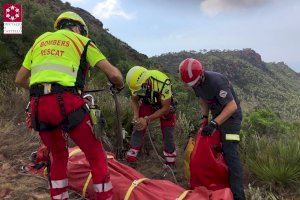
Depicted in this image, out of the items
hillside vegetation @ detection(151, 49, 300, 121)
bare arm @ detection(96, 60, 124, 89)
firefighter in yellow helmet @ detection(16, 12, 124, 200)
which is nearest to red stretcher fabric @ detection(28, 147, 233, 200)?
firefighter in yellow helmet @ detection(16, 12, 124, 200)

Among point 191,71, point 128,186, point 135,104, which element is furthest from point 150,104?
point 128,186

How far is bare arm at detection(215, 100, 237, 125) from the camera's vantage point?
477 cm

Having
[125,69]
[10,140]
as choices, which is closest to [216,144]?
[10,140]

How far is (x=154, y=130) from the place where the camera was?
6.98 m

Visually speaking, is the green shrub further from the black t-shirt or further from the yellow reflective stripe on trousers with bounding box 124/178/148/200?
the yellow reflective stripe on trousers with bounding box 124/178/148/200

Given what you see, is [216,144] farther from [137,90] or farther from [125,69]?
[125,69]

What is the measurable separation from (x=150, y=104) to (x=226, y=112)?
1.49 m

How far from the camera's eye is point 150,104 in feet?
19.9

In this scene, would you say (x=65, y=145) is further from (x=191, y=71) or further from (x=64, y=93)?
(x=191, y=71)

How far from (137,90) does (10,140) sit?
1.81m

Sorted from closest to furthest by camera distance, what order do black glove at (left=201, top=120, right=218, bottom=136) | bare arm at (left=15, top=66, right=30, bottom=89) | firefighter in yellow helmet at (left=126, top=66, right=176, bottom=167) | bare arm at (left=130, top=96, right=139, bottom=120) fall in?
bare arm at (left=15, top=66, right=30, bottom=89) < black glove at (left=201, top=120, right=218, bottom=136) < firefighter in yellow helmet at (left=126, top=66, right=176, bottom=167) < bare arm at (left=130, top=96, right=139, bottom=120)

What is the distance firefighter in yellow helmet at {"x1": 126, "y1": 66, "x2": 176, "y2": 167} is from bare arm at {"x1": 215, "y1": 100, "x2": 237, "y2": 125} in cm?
111
